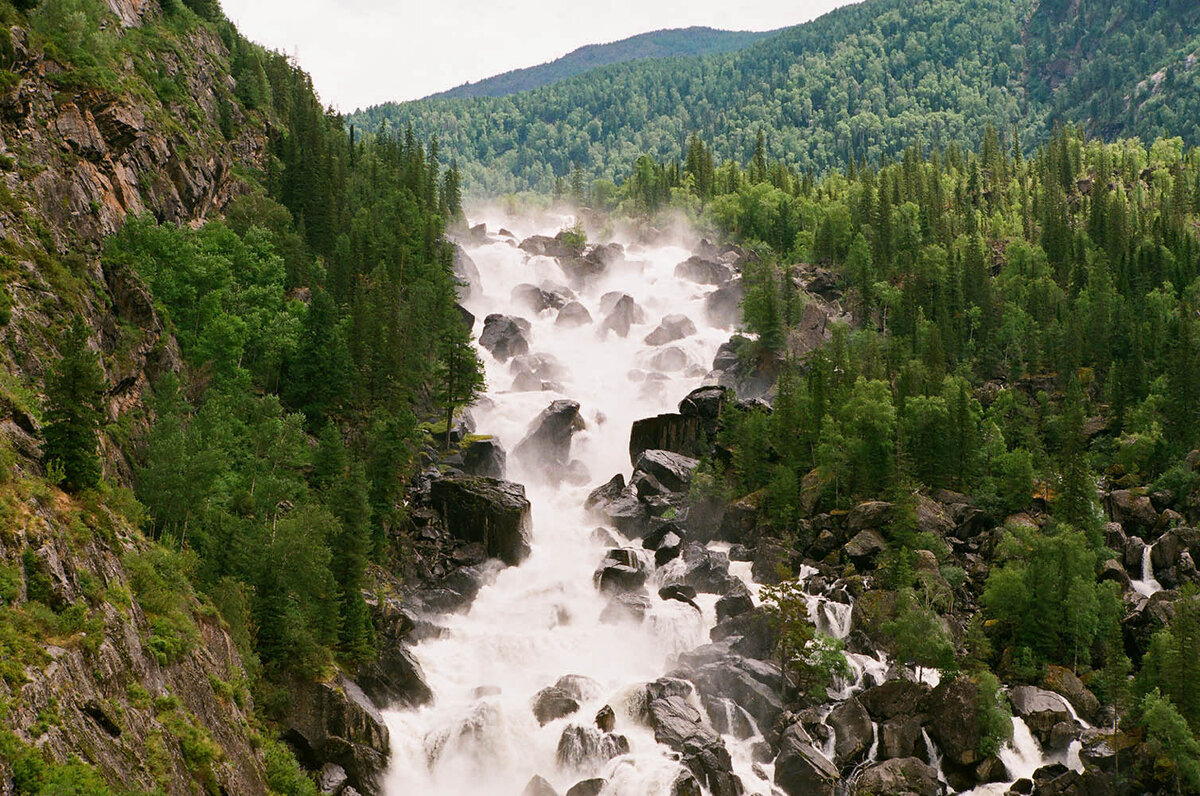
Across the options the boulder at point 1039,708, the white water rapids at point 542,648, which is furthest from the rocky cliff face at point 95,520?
the boulder at point 1039,708

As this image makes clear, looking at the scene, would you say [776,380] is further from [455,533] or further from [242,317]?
[242,317]

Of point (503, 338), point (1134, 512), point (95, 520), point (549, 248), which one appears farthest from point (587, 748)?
point (549, 248)

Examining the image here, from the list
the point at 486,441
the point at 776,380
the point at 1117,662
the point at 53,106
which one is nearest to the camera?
the point at 1117,662

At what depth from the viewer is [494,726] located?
6962cm

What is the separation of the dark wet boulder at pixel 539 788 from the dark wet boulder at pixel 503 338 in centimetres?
7581

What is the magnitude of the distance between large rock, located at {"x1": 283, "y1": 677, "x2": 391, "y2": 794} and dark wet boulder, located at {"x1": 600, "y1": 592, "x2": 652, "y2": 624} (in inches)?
926

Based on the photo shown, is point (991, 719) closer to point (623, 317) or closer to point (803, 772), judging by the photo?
point (803, 772)

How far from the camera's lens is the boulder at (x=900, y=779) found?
67250mm

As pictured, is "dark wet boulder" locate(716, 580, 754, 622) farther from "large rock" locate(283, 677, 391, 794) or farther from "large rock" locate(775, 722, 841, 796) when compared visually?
"large rock" locate(283, 677, 391, 794)

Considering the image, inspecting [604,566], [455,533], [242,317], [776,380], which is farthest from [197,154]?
[776,380]

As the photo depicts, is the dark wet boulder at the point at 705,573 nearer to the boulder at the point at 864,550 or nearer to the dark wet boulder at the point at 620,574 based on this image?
the dark wet boulder at the point at 620,574

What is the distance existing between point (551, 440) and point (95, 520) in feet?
220

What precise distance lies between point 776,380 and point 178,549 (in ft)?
268

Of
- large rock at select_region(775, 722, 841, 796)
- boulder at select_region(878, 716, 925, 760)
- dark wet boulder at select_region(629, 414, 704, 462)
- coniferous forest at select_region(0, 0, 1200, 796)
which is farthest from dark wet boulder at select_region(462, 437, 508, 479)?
boulder at select_region(878, 716, 925, 760)
